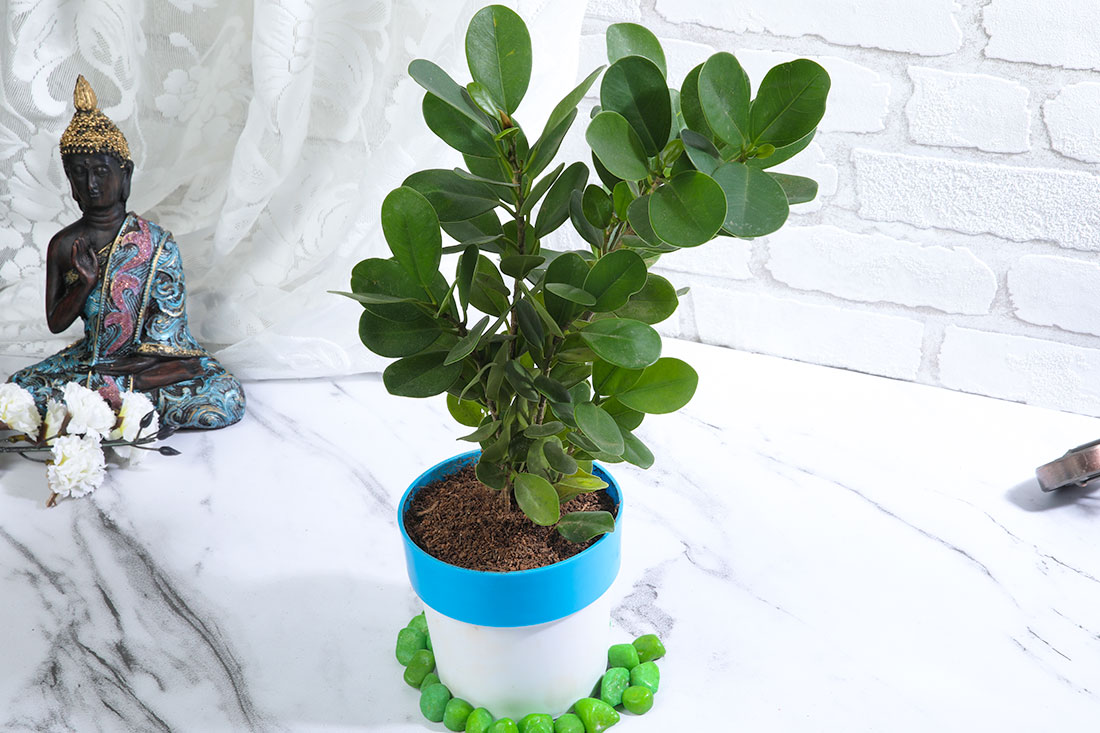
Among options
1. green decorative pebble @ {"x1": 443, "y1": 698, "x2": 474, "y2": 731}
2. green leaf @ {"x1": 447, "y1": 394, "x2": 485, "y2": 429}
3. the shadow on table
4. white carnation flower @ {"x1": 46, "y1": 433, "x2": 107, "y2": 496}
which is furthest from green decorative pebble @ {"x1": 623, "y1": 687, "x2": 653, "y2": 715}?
white carnation flower @ {"x1": 46, "y1": 433, "x2": 107, "y2": 496}

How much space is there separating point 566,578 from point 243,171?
28.0 inches

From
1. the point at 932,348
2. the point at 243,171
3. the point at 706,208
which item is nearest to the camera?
the point at 706,208

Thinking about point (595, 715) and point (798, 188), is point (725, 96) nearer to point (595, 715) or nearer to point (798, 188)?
point (798, 188)

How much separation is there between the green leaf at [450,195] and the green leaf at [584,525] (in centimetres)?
Answer: 21

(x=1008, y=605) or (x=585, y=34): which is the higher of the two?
(x=585, y=34)

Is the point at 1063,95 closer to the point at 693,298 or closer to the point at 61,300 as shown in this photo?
the point at 693,298

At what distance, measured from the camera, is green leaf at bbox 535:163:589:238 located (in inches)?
23.1

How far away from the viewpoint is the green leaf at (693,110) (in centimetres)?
51

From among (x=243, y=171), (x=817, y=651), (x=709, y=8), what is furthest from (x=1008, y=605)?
(x=243, y=171)

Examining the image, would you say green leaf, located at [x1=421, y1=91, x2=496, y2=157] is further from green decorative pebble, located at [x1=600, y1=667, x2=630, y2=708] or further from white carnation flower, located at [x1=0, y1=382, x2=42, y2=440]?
white carnation flower, located at [x1=0, y1=382, x2=42, y2=440]

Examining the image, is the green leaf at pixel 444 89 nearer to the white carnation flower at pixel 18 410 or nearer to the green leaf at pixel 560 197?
the green leaf at pixel 560 197

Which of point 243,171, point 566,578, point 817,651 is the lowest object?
point 817,651

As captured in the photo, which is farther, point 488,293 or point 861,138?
point 861,138

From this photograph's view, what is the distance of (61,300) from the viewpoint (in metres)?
1.04
